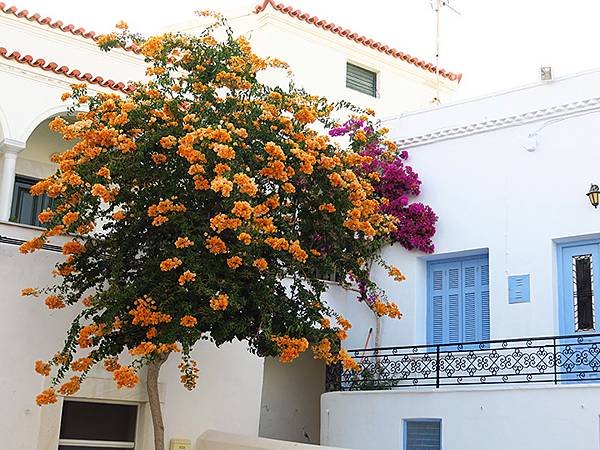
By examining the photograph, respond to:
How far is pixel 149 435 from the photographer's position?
1361 cm

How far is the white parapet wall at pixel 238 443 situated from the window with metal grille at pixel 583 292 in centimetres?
495

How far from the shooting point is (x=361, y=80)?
21.9 metres

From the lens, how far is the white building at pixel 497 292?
45.5 feet

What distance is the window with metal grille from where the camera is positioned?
14406 millimetres

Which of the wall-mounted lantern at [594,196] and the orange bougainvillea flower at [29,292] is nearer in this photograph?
the orange bougainvillea flower at [29,292]

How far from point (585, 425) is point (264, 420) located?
6.93 m

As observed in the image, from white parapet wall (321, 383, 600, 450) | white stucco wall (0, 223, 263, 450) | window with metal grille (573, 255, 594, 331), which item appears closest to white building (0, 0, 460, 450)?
white stucco wall (0, 223, 263, 450)

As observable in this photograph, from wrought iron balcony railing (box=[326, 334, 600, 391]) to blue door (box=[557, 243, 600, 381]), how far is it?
0.02m

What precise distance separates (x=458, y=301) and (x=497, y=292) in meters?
0.88

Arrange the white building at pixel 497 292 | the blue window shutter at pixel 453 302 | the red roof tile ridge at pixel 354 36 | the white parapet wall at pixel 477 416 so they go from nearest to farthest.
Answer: the white parapet wall at pixel 477 416 → the white building at pixel 497 292 → the blue window shutter at pixel 453 302 → the red roof tile ridge at pixel 354 36

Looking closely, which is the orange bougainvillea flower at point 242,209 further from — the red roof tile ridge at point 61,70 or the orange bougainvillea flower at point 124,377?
the red roof tile ridge at point 61,70

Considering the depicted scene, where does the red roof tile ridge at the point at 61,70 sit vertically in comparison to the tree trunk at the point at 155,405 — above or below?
above


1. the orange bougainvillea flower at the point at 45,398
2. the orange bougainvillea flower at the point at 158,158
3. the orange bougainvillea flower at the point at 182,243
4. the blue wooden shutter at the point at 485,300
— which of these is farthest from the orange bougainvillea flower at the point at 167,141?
the blue wooden shutter at the point at 485,300

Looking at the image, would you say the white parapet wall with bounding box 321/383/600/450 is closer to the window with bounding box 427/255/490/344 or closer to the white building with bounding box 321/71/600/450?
the white building with bounding box 321/71/600/450
